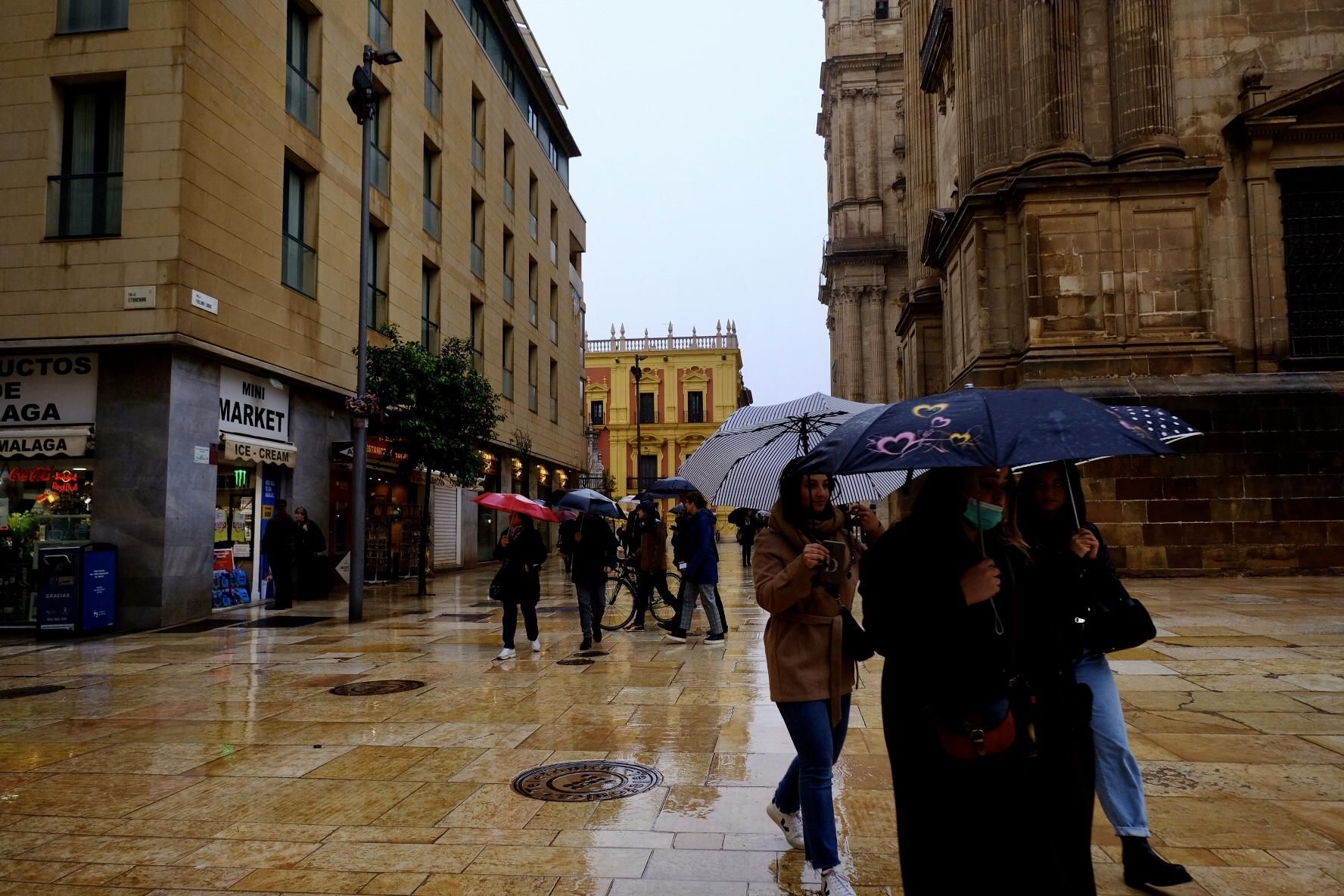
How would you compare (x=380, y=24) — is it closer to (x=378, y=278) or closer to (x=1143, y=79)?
(x=378, y=278)

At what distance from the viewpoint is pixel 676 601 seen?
12867 millimetres

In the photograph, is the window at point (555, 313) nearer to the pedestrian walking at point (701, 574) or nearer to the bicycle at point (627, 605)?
the bicycle at point (627, 605)

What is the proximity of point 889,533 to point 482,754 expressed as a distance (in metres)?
4.05

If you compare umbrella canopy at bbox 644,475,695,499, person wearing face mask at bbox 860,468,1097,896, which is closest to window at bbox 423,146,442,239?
umbrella canopy at bbox 644,475,695,499

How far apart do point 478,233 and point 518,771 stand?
25302mm

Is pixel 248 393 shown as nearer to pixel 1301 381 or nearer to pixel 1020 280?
pixel 1020 280

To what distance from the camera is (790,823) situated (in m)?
4.46

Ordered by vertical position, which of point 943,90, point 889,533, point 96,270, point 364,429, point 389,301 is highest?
point 943,90

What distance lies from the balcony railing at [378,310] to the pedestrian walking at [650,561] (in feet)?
34.9

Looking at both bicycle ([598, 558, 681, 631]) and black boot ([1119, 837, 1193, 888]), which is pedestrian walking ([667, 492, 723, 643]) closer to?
bicycle ([598, 558, 681, 631])

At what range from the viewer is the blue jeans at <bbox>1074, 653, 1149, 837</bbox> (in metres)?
3.96

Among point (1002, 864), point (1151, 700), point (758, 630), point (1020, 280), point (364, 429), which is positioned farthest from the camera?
point (1020, 280)

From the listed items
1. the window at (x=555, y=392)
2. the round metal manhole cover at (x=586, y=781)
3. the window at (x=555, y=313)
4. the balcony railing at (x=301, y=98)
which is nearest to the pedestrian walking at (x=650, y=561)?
the round metal manhole cover at (x=586, y=781)

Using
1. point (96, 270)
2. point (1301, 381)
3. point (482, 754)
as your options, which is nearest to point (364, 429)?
point (96, 270)
